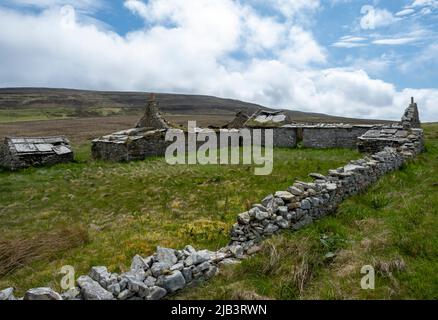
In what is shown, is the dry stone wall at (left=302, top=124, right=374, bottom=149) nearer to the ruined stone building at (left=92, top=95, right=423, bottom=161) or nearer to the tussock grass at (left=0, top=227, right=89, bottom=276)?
the ruined stone building at (left=92, top=95, right=423, bottom=161)

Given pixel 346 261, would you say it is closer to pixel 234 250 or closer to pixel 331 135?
pixel 234 250

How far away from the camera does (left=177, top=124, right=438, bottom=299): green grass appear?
6.40m

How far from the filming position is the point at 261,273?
283 inches

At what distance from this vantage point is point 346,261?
733 cm

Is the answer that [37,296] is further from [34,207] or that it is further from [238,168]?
[238,168]

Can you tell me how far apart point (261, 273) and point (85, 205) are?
9.59m

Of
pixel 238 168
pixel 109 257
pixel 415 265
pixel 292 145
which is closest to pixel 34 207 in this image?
pixel 109 257

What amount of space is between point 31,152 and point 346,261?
63.9ft

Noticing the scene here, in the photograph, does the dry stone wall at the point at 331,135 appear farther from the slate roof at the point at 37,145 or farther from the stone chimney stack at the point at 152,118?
the slate roof at the point at 37,145

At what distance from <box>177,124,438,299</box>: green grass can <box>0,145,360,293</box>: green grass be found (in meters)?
2.24

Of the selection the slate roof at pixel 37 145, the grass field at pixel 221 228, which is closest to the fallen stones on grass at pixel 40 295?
the grass field at pixel 221 228

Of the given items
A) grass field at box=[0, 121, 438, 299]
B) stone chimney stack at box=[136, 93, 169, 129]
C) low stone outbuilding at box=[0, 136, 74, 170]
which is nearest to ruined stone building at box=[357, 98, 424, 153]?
grass field at box=[0, 121, 438, 299]

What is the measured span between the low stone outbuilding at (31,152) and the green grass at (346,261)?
58.0 feet

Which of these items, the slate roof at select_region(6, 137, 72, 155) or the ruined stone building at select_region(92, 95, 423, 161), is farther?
the slate roof at select_region(6, 137, 72, 155)
